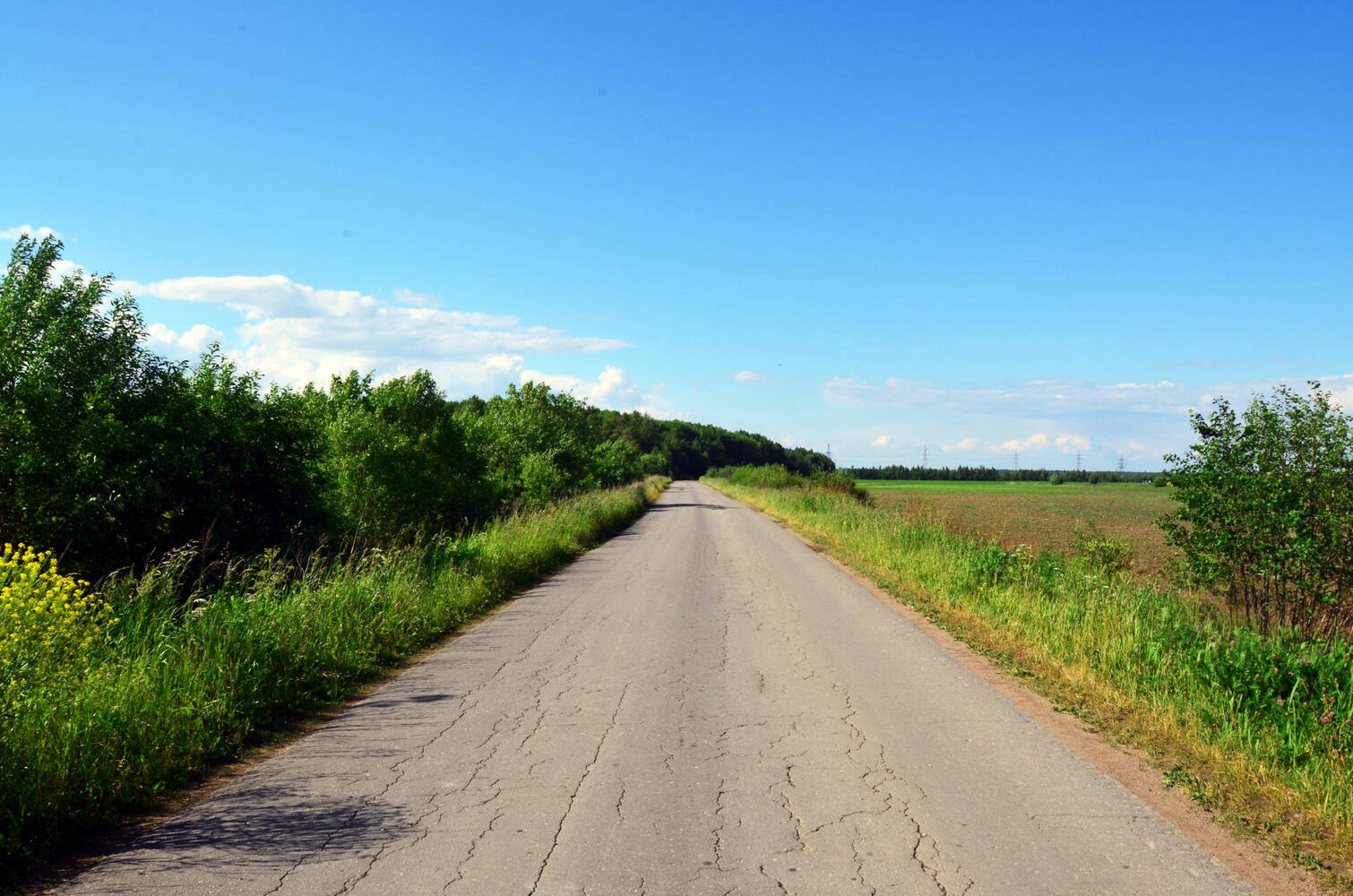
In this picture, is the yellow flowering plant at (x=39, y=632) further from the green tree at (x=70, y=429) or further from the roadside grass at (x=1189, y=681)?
the roadside grass at (x=1189, y=681)

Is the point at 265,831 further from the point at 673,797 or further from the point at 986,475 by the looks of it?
the point at 986,475

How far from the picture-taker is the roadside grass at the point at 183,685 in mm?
4191

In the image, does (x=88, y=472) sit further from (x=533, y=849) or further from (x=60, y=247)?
(x=533, y=849)

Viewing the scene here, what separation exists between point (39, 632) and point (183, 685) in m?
1.04

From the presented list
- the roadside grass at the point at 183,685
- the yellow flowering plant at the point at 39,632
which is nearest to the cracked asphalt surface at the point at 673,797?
the roadside grass at the point at 183,685

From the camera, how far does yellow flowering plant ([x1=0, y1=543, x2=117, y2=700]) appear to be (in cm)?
507

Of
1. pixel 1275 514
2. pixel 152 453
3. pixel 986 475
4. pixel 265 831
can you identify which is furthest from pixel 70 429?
pixel 986 475

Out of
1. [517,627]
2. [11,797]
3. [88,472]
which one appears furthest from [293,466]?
[11,797]

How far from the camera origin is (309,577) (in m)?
9.12

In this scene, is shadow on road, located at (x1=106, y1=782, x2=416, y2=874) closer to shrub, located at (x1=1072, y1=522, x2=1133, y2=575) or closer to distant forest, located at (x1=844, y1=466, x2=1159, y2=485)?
shrub, located at (x1=1072, y1=522, x2=1133, y2=575)

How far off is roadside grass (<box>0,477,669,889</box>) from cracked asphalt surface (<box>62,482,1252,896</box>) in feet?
1.51

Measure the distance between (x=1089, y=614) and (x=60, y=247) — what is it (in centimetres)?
1300

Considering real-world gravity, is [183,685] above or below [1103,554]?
below

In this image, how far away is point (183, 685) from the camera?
18.8 ft
